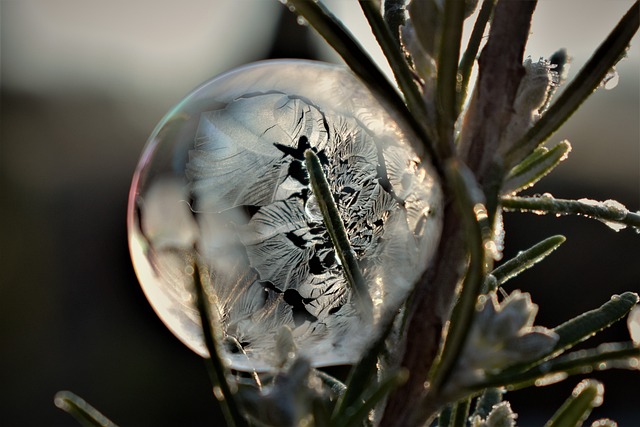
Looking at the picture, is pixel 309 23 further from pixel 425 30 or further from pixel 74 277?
pixel 74 277

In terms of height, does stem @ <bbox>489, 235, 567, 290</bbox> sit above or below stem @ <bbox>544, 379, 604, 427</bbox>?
above

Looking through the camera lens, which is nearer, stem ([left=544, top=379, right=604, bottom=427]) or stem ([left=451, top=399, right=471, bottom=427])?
stem ([left=544, top=379, right=604, bottom=427])

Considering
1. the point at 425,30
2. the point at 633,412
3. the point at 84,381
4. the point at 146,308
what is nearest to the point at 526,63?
the point at 425,30

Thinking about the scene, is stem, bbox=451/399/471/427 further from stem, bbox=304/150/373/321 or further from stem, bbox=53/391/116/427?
stem, bbox=53/391/116/427

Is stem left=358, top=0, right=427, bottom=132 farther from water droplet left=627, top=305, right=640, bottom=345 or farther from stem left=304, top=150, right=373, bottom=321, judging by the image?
water droplet left=627, top=305, right=640, bottom=345

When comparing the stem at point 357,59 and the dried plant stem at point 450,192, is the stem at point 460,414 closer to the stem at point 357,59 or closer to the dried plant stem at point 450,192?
the dried plant stem at point 450,192

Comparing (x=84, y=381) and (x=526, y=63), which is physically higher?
(x=526, y=63)

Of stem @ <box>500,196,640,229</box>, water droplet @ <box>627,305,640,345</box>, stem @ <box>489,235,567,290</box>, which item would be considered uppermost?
stem @ <box>500,196,640,229</box>

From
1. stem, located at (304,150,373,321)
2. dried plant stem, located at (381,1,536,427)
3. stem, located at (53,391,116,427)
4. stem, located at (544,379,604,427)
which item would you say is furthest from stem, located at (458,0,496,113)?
stem, located at (53,391,116,427)

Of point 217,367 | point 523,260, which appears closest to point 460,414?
point 523,260
